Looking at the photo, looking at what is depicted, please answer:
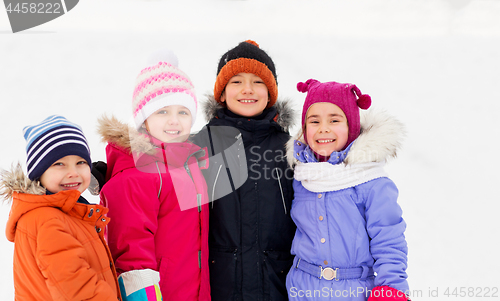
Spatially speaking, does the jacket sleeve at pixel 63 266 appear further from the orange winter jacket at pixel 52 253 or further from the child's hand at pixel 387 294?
the child's hand at pixel 387 294

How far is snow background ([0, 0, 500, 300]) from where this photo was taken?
135 inches

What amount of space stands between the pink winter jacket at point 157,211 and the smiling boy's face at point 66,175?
116 mm

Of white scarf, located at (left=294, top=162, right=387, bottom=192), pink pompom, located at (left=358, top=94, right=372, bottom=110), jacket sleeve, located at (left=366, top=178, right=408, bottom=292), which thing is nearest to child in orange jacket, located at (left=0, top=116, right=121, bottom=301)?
white scarf, located at (left=294, top=162, right=387, bottom=192)

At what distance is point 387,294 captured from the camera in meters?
1.27

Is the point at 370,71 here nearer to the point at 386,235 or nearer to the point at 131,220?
the point at 386,235

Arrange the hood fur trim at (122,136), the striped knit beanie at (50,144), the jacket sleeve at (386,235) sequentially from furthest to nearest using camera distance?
the hood fur trim at (122,136) → the jacket sleeve at (386,235) → the striped knit beanie at (50,144)

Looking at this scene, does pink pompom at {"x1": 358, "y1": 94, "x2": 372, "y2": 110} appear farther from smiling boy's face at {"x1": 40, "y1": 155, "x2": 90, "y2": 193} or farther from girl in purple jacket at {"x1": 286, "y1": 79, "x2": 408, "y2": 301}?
smiling boy's face at {"x1": 40, "y1": 155, "x2": 90, "y2": 193}

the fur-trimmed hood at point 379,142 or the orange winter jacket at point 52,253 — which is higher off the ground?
the fur-trimmed hood at point 379,142

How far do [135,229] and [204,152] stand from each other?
18.9 inches

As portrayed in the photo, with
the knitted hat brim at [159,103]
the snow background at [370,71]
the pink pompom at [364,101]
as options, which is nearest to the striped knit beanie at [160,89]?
the knitted hat brim at [159,103]

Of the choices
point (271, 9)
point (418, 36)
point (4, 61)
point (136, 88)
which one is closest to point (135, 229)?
point (136, 88)

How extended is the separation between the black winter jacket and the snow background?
1746 mm

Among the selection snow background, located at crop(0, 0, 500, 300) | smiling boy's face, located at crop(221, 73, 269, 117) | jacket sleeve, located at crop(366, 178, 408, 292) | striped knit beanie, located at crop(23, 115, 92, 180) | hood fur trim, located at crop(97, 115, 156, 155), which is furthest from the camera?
snow background, located at crop(0, 0, 500, 300)

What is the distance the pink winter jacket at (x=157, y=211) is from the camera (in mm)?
→ 1294
